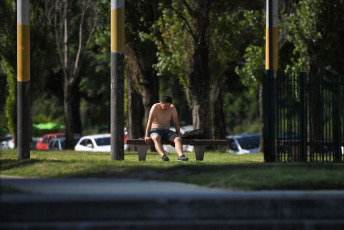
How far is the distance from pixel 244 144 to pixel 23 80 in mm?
25075

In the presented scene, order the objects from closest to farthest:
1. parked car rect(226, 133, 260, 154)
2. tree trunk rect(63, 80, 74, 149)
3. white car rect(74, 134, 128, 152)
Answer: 1. white car rect(74, 134, 128, 152)
2. parked car rect(226, 133, 260, 154)
3. tree trunk rect(63, 80, 74, 149)

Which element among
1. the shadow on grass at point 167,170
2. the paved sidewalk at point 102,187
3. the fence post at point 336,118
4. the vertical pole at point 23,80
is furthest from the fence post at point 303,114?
the paved sidewalk at point 102,187

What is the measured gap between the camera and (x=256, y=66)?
32.9 meters

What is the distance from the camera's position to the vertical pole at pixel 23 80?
15742 millimetres

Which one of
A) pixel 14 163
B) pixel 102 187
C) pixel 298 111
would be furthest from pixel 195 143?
pixel 102 187

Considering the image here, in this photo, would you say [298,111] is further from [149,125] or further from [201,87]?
[201,87]

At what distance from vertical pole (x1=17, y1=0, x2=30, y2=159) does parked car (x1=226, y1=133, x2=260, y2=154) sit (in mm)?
23360

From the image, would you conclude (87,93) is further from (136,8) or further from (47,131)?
(136,8)

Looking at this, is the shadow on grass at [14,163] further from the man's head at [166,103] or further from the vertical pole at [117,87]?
the man's head at [166,103]

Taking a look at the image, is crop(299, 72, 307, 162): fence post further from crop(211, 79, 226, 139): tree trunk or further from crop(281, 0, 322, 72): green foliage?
crop(211, 79, 226, 139): tree trunk

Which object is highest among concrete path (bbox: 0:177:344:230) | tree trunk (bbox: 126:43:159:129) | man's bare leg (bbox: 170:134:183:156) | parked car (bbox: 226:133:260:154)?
tree trunk (bbox: 126:43:159:129)

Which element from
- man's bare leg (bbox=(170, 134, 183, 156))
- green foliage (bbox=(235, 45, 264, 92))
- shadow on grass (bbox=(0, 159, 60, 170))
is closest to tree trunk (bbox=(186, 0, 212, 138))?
green foliage (bbox=(235, 45, 264, 92))

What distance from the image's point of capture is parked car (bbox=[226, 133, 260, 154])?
38969 millimetres

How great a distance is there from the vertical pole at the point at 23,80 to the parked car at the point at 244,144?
2336 cm
